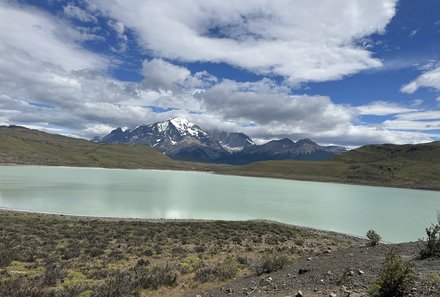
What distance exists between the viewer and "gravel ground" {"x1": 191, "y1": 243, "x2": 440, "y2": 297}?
1128 centimetres

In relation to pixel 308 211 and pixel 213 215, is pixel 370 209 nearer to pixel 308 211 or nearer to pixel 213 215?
pixel 308 211

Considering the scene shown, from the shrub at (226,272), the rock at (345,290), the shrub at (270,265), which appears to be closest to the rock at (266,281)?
the shrub at (270,265)

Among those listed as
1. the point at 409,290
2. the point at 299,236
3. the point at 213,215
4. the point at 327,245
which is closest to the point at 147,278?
the point at 409,290

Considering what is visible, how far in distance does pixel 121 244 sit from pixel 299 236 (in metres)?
18.6

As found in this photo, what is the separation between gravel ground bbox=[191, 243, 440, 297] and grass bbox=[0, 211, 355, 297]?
6.69ft

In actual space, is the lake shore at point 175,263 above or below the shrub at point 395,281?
below

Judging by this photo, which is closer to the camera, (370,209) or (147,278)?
(147,278)

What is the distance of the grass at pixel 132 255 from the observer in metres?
15.4

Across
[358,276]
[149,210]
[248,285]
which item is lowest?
[149,210]

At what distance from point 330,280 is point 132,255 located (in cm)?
1449

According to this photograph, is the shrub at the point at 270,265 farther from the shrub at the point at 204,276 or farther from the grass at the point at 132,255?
the shrub at the point at 204,276

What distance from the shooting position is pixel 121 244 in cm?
2812

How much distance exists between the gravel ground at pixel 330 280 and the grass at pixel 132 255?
2040 mm

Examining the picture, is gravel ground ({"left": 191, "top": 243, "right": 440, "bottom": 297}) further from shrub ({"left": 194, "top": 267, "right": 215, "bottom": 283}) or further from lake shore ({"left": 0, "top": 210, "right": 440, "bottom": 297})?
shrub ({"left": 194, "top": 267, "right": 215, "bottom": 283})
